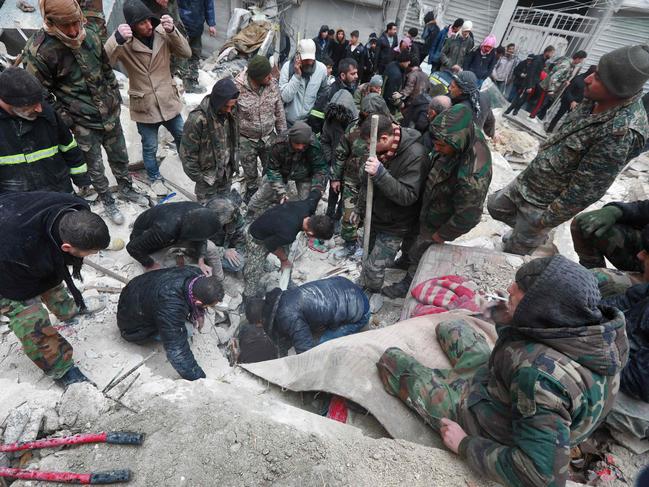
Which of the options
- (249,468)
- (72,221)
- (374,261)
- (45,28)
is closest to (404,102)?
(374,261)

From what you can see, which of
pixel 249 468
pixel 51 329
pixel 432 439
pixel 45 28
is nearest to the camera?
pixel 249 468

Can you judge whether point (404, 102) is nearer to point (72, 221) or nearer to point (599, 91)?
point (599, 91)

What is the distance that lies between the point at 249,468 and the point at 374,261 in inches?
96.4

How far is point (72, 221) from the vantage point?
8.03 ft

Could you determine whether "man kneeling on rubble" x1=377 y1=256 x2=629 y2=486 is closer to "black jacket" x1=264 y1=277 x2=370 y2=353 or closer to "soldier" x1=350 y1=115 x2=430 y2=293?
"black jacket" x1=264 y1=277 x2=370 y2=353

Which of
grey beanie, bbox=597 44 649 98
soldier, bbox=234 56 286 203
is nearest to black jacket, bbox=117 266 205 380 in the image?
soldier, bbox=234 56 286 203

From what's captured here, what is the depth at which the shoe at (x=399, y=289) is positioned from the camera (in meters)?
4.18

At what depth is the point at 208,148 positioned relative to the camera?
4234 millimetres

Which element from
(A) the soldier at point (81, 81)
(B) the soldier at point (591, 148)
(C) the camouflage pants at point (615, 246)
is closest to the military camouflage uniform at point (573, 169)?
(B) the soldier at point (591, 148)

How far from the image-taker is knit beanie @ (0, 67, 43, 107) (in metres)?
2.89

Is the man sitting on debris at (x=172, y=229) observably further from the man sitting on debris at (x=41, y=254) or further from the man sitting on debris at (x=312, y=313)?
the man sitting on debris at (x=312, y=313)

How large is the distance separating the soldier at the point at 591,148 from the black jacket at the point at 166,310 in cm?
322

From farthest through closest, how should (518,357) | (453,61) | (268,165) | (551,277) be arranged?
(453,61), (268,165), (518,357), (551,277)

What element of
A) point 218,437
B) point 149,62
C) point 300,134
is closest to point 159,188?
point 149,62
